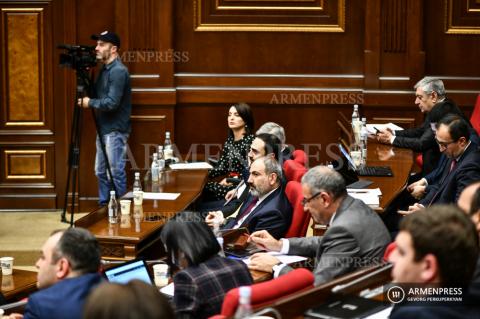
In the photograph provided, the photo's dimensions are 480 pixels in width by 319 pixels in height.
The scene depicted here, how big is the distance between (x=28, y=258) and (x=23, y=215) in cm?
156

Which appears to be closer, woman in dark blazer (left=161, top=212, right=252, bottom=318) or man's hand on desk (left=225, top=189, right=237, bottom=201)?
woman in dark blazer (left=161, top=212, right=252, bottom=318)

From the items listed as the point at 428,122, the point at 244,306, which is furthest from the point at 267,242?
the point at 428,122

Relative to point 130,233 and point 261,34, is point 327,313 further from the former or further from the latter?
point 261,34

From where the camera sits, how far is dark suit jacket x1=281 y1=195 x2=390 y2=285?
3.86m

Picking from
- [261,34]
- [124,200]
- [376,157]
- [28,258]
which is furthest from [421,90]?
[28,258]

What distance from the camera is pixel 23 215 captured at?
847 centimetres

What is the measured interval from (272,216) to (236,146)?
7.44 feet

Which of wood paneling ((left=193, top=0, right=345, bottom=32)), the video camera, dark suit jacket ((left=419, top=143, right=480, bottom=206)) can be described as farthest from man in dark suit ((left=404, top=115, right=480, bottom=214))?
the video camera

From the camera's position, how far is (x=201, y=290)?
349cm

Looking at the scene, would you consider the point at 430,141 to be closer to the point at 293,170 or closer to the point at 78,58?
the point at 293,170

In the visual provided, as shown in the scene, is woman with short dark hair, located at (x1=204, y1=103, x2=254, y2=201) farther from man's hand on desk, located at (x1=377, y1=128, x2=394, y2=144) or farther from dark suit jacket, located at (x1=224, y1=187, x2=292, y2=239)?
dark suit jacket, located at (x1=224, y1=187, x2=292, y2=239)

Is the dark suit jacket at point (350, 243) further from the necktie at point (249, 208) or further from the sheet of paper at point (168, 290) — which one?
the necktie at point (249, 208)

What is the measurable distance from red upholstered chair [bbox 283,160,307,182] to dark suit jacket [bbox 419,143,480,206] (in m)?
0.87

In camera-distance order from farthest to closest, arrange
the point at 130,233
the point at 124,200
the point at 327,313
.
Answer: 1. the point at 124,200
2. the point at 130,233
3. the point at 327,313
